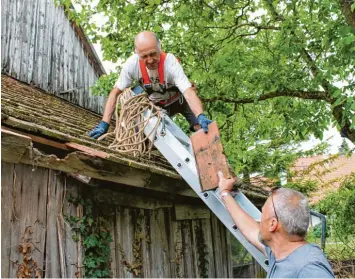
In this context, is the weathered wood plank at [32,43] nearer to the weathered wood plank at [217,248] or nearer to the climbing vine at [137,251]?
the weathered wood plank at [217,248]

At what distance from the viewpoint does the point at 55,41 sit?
9.59 metres

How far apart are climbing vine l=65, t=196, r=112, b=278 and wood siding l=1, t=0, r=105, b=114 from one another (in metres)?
5.18

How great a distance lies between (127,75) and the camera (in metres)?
4.14

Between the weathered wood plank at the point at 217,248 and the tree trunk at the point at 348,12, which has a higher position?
the tree trunk at the point at 348,12

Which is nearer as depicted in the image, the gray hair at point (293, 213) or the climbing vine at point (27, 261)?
the gray hair at point (293, 213)

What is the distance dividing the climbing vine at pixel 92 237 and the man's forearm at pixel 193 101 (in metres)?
1.27

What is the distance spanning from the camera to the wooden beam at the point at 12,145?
274cm

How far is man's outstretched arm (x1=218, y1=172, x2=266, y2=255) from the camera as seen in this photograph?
2951 millimetres

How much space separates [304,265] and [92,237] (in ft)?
7.21

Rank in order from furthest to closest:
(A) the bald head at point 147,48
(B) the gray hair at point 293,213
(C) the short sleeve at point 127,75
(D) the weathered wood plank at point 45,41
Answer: (D) the weathered wood plank at point 45,41 < (C) the short sleeve at point 127,75 < (A) the bald head at point 147,48 < (B) the gray hair at point 293,213

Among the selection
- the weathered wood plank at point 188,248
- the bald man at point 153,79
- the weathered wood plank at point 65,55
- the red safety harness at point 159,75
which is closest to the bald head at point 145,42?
the bald man at point 153,79

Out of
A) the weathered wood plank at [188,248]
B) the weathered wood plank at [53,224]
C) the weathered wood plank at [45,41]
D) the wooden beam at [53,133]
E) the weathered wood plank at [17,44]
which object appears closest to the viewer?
the wooden beam at [53,133]

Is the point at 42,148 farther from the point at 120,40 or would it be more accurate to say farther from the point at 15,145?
the point at 120,40

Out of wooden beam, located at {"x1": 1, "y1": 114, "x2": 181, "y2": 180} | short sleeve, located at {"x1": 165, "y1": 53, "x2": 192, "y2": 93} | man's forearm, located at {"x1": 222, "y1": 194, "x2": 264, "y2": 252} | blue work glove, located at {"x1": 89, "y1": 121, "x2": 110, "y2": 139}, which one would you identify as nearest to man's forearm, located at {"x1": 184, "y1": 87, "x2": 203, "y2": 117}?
short sleeve, located at {"x1": 165, "y1": 53, "x2": 192, "y2": 93}
